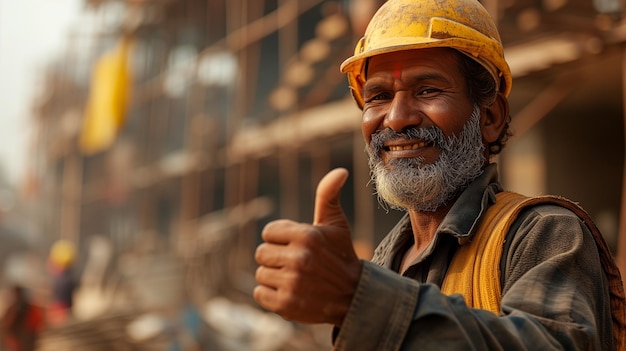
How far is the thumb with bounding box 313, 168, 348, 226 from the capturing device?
62.9 inches

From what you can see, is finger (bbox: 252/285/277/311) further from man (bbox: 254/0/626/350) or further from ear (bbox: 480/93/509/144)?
ear (bbox: 480/93/509/144)

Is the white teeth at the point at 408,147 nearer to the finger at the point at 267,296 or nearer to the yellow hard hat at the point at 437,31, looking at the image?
the yellow hard hat at the point at 437,31

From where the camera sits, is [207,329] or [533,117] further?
[207,329]

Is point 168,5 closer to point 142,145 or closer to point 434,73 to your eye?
point 142,145

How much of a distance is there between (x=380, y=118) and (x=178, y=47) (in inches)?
794

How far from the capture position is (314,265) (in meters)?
1.56

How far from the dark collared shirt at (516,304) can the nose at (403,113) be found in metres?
0.27

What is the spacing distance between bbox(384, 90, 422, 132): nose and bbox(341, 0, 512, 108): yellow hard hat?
0.39ft

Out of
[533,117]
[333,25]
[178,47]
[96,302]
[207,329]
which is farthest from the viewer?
[178,47]

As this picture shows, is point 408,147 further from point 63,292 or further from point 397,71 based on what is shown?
point 63,292

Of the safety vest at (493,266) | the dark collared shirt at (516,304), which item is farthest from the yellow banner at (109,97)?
the dark collared shirt at (516,304)

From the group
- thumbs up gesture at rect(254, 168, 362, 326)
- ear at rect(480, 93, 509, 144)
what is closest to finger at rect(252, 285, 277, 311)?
thumbs up gesture at rect(254, 168, 362, 326)

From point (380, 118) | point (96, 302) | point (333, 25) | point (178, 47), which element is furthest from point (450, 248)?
point (178, 47)

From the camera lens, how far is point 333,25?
31.6 feet
